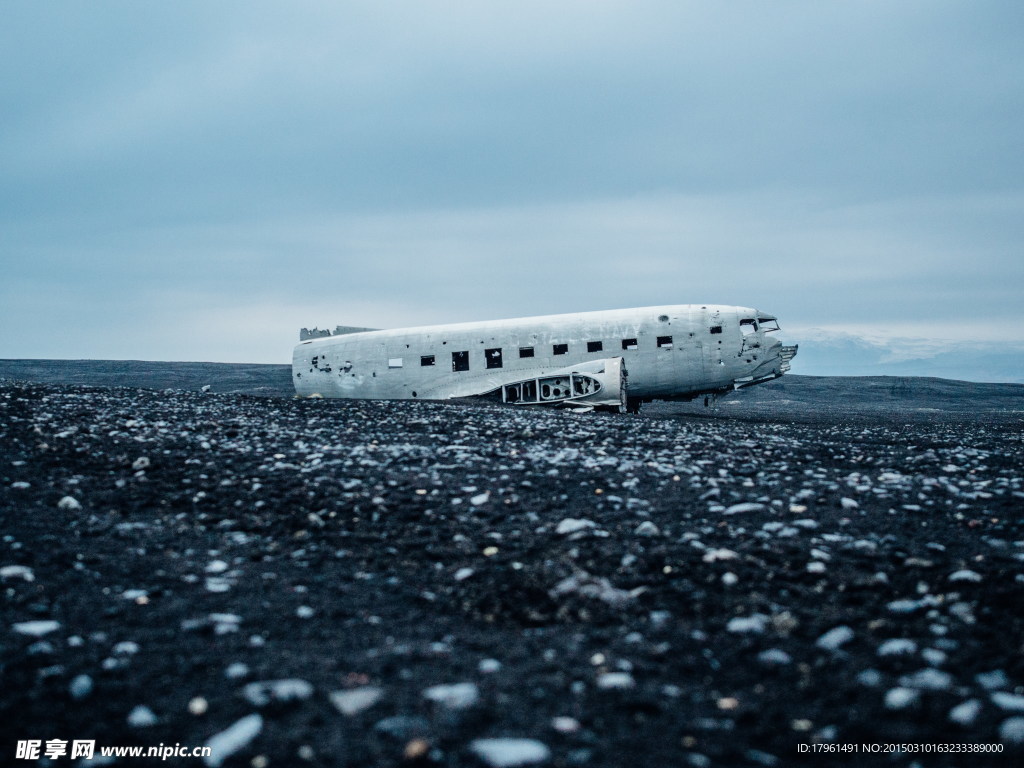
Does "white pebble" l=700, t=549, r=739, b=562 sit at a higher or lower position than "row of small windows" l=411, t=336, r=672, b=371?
lower

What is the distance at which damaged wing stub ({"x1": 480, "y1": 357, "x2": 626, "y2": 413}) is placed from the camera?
82.8ft

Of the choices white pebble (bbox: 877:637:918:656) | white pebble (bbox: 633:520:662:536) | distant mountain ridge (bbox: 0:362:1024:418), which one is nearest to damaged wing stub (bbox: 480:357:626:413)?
white pebble (bbox: 633:520:662:536)

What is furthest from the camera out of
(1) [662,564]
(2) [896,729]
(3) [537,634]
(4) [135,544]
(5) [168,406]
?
(5) [168,406]

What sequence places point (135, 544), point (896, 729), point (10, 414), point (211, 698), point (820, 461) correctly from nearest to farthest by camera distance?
point (896, 729)
point (211, 698)
point (135, 544)
point (820, 461)
point (10, 414)

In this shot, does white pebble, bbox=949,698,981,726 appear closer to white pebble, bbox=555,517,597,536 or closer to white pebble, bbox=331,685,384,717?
white pebble, bbox=331,685,384,717

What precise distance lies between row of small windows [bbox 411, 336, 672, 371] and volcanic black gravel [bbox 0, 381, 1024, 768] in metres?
16.8

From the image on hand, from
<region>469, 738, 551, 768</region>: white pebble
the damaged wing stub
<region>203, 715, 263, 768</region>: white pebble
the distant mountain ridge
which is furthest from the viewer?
the distant mountain ridge

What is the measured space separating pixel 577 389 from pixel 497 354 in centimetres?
413

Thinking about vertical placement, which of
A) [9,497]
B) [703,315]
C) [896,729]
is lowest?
[896,729]

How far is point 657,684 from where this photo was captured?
3926 millimetres

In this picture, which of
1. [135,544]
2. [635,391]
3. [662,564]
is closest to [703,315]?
[635,391]

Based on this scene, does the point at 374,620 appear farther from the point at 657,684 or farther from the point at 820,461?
the point at 820,461

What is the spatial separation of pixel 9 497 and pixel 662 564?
8.29 m

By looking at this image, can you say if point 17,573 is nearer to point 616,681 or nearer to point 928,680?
point 616,681
